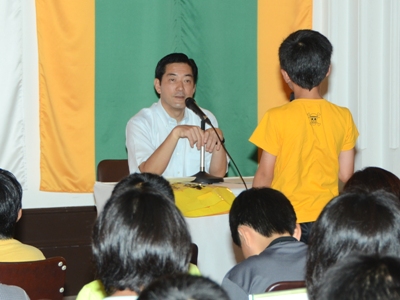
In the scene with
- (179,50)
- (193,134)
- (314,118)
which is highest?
(179,50)

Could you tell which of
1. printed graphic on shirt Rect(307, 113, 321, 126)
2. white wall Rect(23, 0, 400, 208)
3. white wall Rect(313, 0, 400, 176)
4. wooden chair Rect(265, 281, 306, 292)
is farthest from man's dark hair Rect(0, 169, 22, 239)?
white wall Rect(313, 0, 400, 176)

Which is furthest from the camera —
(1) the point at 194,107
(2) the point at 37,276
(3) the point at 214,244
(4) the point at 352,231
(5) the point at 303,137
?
(1) the point at 194,107

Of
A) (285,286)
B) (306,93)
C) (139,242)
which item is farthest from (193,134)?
(139,242)

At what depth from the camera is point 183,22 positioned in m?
4.40

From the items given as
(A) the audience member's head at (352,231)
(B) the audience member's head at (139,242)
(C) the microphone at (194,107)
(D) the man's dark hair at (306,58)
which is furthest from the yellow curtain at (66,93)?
(A) the audience member's head at (352,231)

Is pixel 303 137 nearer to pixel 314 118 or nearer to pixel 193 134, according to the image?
pixel 314 118

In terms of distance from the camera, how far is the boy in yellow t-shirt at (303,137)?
2648 millimetres

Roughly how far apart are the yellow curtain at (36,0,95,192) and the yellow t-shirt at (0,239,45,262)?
6.55ft

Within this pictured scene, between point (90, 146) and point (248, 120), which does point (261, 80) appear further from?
point (90, 146)

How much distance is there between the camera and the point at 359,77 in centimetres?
458

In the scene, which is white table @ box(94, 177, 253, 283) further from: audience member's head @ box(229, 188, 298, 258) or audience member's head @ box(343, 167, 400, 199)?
audience member's head @ box(343, 167, 400, 199)

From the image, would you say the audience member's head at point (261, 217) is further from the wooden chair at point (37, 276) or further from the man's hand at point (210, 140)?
the man's hand at point (210, 140)

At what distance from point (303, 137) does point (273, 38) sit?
→ 208 cm

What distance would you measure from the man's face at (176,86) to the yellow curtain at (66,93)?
0.72 meters
